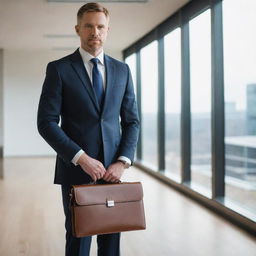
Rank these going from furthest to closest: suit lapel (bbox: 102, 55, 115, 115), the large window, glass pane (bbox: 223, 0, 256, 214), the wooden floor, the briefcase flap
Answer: the large window → glass pane (bbox: 223, 0, 256, 214) → the wooden floor → suit lapel (bbox: 102, 55, 115, 115) → the briefcase flap

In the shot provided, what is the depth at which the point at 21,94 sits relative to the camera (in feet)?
Result: 34.5

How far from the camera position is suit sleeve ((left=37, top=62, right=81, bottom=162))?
1.65 metres

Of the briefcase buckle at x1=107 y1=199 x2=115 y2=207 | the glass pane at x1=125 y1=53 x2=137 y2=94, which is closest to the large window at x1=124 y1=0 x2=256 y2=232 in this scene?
the glass pane at x1=125 y1=53 x2=137 y2=94

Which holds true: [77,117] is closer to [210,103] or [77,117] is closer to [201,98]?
[210,103]

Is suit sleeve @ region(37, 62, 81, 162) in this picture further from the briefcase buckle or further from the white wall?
the white wall

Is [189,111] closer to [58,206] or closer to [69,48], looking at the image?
[58,206]

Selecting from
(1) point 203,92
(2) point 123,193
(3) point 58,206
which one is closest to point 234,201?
(1) point 203,92

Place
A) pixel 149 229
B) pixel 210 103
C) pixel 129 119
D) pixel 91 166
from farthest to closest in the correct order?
1. pixel 210 103
2. pixel 149 229
3. pixel 129 119
4. pixel 91 166

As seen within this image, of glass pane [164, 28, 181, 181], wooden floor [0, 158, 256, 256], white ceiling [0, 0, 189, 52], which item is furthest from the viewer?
glass pane [164, 28, 181, 181]

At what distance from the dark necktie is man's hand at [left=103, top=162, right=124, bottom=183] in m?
0.26

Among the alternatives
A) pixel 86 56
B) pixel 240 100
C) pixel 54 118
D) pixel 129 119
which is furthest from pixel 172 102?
pixel 54 118

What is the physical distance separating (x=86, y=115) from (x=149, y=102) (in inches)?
260

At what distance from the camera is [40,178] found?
7090mm

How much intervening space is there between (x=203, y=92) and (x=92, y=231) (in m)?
3.95
